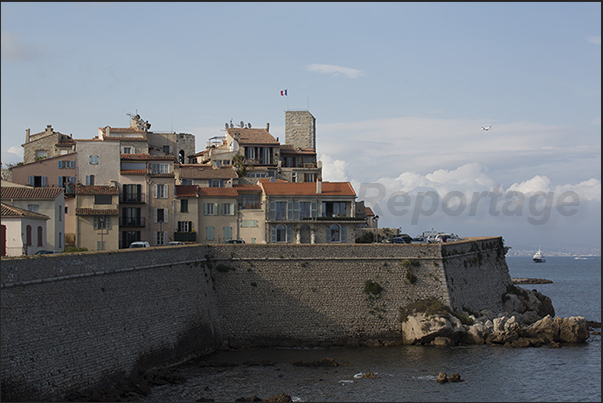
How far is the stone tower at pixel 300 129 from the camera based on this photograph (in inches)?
3410

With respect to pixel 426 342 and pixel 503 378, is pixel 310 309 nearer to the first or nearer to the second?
pixel 426 342

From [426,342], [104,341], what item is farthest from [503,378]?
[104,341]

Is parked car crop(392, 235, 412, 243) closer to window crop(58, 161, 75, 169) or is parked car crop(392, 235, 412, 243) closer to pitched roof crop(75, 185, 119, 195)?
pitched roof crop(75, 185, 119, 195)

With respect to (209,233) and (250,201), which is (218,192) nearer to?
(250,201)

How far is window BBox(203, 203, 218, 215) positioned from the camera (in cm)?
6094

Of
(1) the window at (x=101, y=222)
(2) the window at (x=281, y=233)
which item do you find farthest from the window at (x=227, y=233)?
(1) the window at (x=101, y=222)

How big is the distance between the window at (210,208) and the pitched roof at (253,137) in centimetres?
1611

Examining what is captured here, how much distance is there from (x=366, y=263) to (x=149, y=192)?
69.9 feet

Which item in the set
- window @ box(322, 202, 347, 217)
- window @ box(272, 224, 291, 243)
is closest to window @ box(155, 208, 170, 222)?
window @ box(272, 224, 291, 243)

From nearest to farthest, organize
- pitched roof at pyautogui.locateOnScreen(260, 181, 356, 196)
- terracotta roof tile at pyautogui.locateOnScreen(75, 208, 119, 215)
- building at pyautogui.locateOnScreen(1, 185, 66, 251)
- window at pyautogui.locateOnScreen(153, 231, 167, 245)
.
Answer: building at pyautogui.locateOnScreen(1, 185, 66, 251)
terracotta roof tile at pyautogui.locateOnScreen(75, 208, 119, 215)
window at pyautogui.locateOnScreen(153, 231, 167, 245)
pitched roof at pyautogui.locateOnScreen(260, 181, 356, 196)

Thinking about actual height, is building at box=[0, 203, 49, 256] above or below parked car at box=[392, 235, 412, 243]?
above

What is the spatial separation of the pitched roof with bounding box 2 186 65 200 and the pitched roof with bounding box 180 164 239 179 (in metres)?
16.5

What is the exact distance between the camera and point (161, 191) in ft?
196

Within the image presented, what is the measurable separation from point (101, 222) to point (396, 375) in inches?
1145
